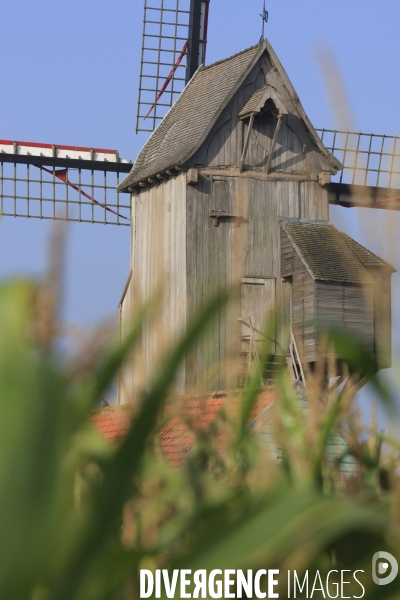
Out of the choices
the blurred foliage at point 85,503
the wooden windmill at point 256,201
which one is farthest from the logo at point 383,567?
the wooden windmill at point 256,201

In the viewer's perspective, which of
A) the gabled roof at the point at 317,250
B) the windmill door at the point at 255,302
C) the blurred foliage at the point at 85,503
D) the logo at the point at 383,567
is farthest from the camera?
the gabled roof at the point at 317,250

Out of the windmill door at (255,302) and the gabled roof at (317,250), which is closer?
the windmill door at (255,302)

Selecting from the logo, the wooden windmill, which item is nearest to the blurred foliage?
the logo

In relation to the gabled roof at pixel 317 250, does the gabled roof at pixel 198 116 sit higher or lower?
higher

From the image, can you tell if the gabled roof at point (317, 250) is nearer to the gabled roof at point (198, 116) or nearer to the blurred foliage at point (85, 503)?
the gabled roof at point (198, 116)

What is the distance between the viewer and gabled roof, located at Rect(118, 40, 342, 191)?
58.7 feet

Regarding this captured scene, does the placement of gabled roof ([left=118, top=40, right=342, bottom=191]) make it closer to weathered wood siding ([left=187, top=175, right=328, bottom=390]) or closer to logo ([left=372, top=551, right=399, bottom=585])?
weathered wood siding ([left=187, top=175, right=328, bottom=390])

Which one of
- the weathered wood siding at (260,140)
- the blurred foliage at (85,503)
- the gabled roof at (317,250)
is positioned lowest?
the blurred foliage at (85,503)

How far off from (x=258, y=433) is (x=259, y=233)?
15.7 metres

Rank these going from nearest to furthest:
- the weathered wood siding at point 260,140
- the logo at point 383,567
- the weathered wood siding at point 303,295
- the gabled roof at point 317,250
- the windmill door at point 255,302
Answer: the logo at point 383,567 < the windmill door at point 255,302 < the weathered wood siding at point 303,295 < the gabled roof at point 317,250 < the weathered wood siding at point 260,140

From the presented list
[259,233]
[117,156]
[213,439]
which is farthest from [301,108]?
[213,439]

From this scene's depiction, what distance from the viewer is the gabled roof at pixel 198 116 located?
17891 millimetres

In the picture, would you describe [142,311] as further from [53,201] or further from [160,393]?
[53,201]

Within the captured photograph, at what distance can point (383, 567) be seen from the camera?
4.65 feet
